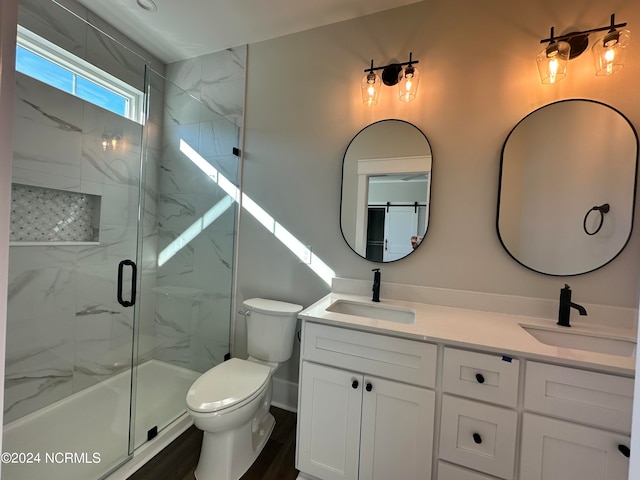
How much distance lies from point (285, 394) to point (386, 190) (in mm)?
1631

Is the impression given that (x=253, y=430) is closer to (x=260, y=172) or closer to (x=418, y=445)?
(x=418, y=445)

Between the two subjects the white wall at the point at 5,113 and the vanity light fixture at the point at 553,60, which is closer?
the white wall at the point at 5,113

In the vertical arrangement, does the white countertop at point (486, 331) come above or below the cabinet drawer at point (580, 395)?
above

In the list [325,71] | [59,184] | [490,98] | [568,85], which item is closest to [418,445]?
[490,98]

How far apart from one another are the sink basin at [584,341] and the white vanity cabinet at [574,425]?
0.33 meters

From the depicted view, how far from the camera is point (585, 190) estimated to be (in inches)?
55.6

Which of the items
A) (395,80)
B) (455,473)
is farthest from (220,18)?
(455,473)

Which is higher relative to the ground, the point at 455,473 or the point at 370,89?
the point at 370,89

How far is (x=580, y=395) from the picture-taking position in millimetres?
987

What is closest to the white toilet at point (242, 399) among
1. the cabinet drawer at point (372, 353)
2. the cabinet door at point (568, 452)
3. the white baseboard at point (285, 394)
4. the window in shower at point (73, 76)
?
the white baseboard at point (285, 394)

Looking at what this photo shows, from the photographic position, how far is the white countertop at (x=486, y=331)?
100 cm

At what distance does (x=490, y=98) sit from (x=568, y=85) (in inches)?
13.9

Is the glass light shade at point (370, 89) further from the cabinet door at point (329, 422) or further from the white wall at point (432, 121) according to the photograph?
the cabinet door at point (329, 422)

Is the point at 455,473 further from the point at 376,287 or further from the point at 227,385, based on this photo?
the point at 227,385
